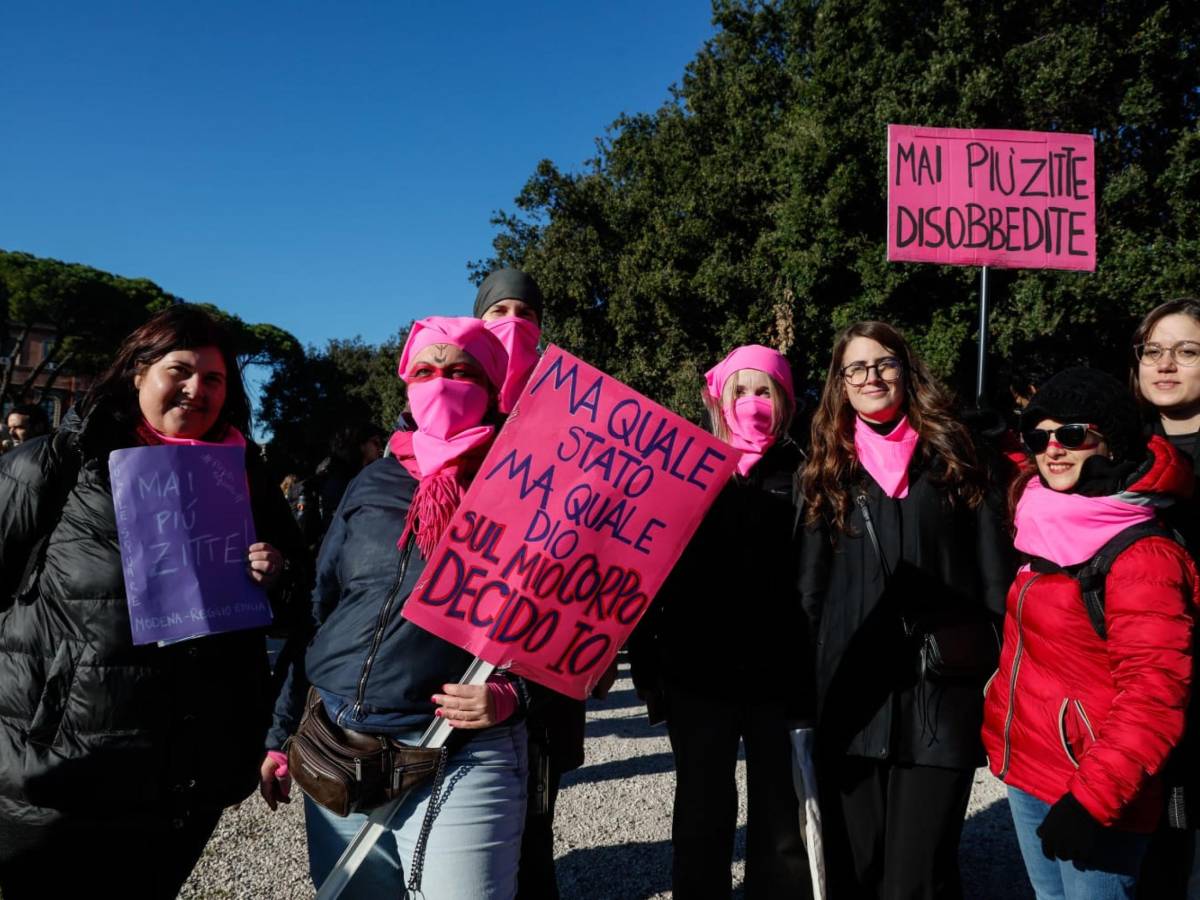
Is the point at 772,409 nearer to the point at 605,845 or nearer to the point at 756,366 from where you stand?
the point at 756,366

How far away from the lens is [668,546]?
79.4 inches

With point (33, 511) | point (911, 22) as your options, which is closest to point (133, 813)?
point (33, 511)

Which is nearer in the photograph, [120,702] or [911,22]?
[120,702]

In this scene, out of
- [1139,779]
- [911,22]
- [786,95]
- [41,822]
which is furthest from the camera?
[786,95]

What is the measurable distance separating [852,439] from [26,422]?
603 centimetres

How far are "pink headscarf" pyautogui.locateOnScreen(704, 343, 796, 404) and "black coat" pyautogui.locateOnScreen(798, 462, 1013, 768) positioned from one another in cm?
57

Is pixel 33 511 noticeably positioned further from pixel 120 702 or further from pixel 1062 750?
pixel 1062 750

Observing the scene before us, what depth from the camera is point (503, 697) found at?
1.96 metres

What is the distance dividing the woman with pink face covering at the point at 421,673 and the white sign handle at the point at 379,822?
3 centimetres

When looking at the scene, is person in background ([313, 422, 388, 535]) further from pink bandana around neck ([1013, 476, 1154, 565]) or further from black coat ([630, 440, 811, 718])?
pink bandana around neck ([1013, 476, 1154, 565])

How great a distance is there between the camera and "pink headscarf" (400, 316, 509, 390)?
2164mm

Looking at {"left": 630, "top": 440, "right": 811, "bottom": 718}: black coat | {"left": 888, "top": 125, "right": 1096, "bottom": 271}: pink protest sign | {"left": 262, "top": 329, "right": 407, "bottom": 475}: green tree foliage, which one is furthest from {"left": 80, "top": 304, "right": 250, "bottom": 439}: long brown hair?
{"left": 262, "top": 329, "right": 407, "bottom": 475}: green tree foliage

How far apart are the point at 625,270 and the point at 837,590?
1630 centimetres

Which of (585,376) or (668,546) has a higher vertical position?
(585,376)
